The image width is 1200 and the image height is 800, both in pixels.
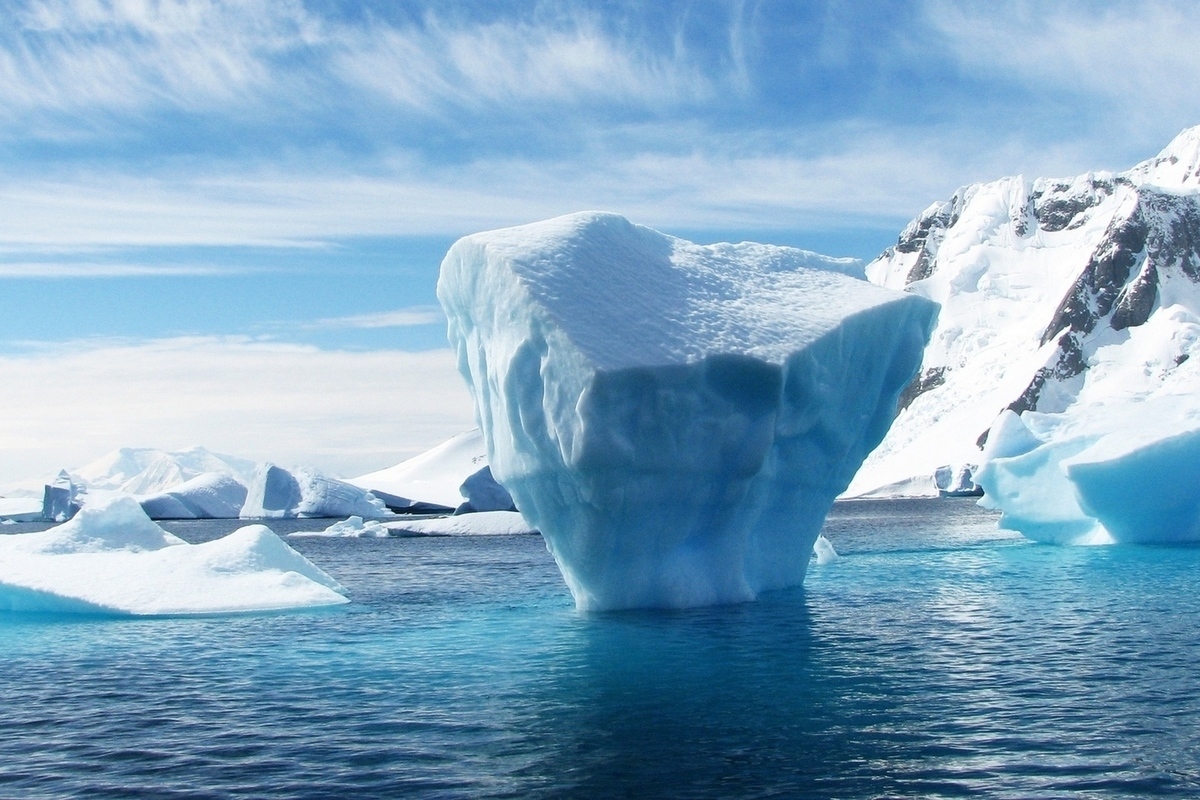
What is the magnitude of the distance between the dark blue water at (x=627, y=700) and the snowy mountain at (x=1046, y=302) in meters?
A: 105

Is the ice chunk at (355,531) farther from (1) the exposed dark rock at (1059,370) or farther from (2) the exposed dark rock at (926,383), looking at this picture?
(2) the exposed dark rock at (926,383)

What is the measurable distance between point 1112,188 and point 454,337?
6946 inches

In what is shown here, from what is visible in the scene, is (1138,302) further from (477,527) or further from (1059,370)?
(477,527)

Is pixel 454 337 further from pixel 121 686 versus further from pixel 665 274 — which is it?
pixel 121 686

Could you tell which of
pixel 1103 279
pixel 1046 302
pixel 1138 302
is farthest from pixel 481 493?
pixel 1046 302

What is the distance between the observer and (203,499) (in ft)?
278

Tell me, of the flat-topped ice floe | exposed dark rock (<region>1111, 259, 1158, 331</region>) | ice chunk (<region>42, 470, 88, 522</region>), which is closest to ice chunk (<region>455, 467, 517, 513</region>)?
ice chunk (<region>42, 470, 88, 522</region>)

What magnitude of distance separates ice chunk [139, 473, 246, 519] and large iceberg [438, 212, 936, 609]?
68.9 m

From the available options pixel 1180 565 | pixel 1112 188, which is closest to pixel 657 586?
pixel 1180 565

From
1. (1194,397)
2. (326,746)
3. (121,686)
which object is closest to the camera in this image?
(326,746)

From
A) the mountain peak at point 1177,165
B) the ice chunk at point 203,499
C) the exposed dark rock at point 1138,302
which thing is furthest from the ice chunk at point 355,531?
the mountain peak at point 1177,165

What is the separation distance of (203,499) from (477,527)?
37793 mm

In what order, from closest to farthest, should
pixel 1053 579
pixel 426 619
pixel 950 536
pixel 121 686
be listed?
pixel 121 686 → pixel 426 619 → pixel 1053 579 → pixel 950 536

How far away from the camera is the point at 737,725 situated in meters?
10.7
